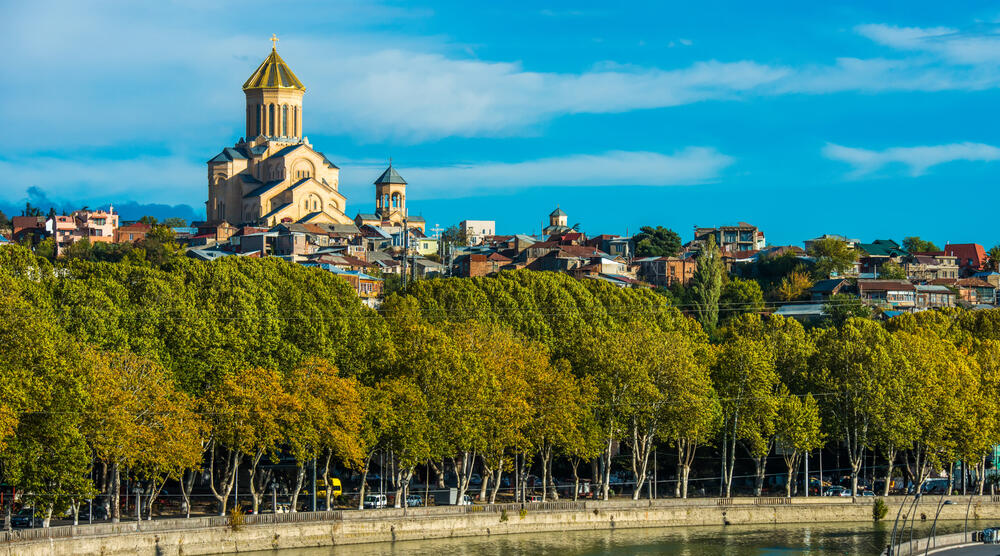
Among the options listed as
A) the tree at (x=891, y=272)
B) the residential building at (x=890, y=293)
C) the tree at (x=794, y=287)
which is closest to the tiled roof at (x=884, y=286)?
the residential building at (x=890, y=293)

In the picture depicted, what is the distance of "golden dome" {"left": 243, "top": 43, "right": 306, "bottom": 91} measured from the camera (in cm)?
14738

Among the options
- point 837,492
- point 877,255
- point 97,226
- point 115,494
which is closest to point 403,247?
point 97,226

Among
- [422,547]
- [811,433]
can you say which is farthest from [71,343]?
[811,433]

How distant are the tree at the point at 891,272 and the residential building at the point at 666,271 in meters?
15.9

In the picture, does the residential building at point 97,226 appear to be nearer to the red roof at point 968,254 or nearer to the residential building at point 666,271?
the residential building at point 666,271

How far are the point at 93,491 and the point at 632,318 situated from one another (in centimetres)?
3918

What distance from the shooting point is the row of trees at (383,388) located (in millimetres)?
45781

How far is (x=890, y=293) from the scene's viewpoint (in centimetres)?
11162

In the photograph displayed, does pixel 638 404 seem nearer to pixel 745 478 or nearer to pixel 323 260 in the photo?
pixel 745 478

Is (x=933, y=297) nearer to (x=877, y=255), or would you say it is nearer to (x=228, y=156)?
(x=877, y=255)

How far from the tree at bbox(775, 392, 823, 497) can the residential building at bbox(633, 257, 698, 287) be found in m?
61.0

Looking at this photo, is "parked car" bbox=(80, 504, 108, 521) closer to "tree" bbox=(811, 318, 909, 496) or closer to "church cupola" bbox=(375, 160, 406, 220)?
"tree" bbox=(811, 318, 909, 496)

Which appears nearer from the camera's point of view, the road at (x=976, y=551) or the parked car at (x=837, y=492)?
the road at (x=976, y=551)

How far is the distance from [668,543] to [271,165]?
10173 centimetres
